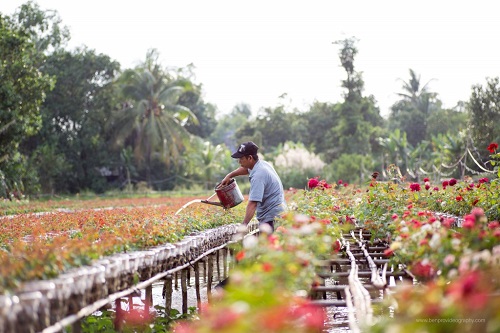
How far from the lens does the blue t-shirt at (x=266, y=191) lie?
25.4 ft

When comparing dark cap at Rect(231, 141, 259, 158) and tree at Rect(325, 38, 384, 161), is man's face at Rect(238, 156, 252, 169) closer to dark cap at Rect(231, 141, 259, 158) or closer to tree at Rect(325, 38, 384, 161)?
dark cap at Rect(231, 141, 259, 158)

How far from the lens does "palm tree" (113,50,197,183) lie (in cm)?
3991

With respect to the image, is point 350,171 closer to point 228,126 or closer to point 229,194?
point 229,194

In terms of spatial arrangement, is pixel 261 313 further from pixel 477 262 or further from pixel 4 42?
pixel 4 42

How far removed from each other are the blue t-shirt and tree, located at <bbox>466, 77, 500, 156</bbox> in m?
23.5

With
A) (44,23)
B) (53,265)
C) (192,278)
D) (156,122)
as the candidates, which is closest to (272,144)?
(156,122)

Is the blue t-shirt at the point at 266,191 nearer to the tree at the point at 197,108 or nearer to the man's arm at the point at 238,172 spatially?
the man's arm at the point at 238,172

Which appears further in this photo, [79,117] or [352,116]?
[352,116]

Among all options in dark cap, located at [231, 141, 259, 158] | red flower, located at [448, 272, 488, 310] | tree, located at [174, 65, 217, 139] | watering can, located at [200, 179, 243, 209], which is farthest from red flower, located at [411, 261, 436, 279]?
tree, located at [174, 65, 217, 139]

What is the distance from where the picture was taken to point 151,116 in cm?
3988

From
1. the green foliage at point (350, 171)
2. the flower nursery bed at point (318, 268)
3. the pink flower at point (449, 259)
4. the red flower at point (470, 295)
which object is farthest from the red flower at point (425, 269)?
A: the green foliage at point (350, 171)

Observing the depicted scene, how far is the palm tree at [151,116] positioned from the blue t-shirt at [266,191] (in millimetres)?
31843

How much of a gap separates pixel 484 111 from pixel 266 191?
82.1 feet

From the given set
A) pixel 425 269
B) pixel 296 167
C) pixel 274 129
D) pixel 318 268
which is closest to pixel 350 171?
pixel 296 167
